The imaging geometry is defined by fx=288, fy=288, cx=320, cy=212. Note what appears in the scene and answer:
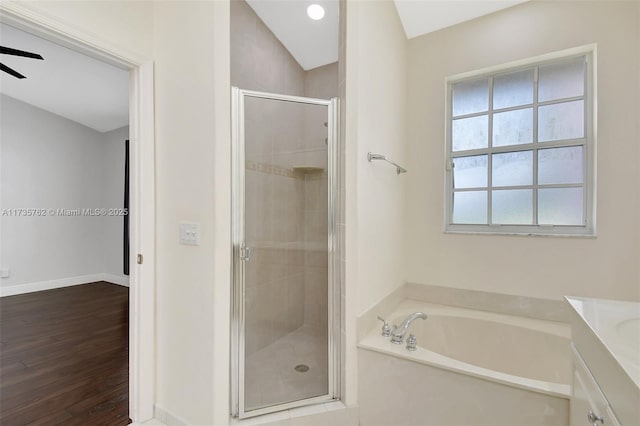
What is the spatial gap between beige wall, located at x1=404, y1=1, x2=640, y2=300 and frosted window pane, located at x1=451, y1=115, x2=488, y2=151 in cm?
13

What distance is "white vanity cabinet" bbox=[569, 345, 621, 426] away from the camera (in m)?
0.76

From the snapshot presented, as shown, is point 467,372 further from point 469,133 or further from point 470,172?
point 469,133

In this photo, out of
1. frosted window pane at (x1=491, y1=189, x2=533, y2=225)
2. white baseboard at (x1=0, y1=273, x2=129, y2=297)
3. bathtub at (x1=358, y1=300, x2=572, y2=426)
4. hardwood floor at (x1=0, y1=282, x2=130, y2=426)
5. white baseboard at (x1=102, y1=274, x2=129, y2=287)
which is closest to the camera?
bathtub at (x1=358, y1=300, x2=572, y2=426)

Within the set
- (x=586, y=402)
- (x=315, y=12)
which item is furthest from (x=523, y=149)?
(x=315, y=12)

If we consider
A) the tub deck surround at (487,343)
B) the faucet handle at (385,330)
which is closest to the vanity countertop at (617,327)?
the tub deck surround at (487,343)

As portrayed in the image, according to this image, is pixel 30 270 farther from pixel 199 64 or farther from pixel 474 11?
pixel 474 11

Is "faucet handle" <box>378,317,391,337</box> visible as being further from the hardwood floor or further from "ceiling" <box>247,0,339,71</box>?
"ceiling" <box>247,0,339,71</box>

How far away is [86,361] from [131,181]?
1.64 m

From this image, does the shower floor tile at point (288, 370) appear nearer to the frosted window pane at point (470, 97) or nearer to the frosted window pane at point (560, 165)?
the frosted window pane at point (560, 165)

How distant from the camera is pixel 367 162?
1822 millimetres

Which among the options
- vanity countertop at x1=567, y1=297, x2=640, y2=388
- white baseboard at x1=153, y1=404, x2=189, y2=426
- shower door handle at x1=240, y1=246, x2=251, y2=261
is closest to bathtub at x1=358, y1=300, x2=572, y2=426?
vanity countertop at x1=567, y1=297, x2=640, y2=388

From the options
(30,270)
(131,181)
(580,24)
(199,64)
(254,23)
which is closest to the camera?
(199,64)

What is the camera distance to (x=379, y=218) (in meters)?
2.01

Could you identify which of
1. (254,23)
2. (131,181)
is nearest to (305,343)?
(131,181)
